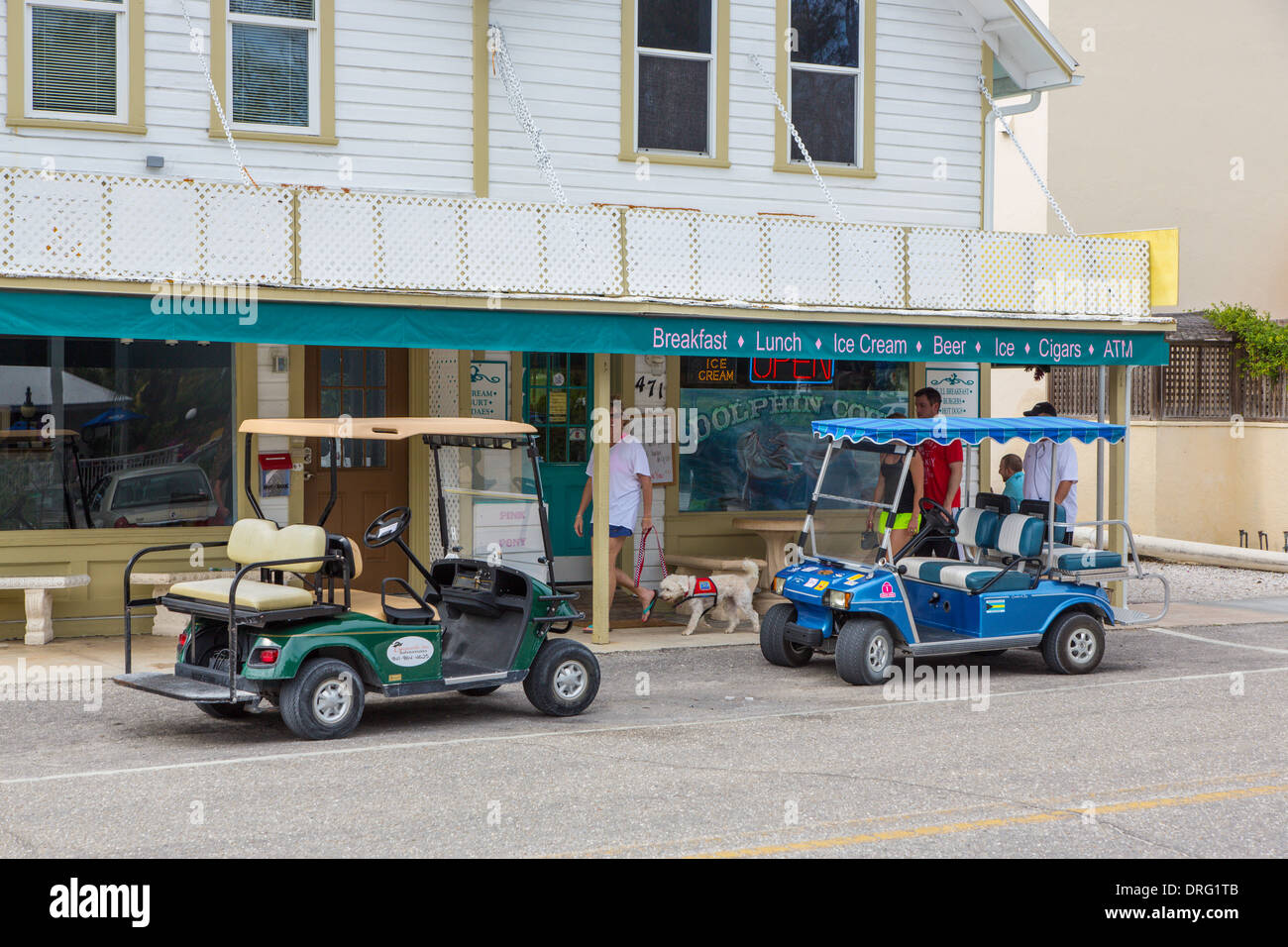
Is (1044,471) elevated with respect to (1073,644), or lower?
elevated

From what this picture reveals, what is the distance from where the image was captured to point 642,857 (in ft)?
19.7

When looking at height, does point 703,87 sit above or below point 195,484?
above

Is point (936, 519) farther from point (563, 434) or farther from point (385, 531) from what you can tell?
point (385, 531)

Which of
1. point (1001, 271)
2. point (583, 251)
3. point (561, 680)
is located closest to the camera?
point (561, 680)

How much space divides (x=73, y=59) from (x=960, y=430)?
8248mm

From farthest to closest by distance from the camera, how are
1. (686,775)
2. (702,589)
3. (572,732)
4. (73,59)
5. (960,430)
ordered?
(702,589) < (73,59) < (960,430) < (572,732) < (686,775)

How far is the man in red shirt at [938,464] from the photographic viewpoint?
12930mm

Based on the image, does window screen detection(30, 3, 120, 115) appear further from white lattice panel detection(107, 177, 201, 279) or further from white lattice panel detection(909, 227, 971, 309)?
white lattice panel detection(909, 227, 971, 309)

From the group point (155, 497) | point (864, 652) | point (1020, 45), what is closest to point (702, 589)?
point (864, 652)

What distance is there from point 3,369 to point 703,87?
289 inches

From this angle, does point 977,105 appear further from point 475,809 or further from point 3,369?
point 475,809

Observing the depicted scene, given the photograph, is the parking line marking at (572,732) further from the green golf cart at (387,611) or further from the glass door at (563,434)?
the glass door at (563,434)

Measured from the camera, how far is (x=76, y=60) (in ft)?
41.2

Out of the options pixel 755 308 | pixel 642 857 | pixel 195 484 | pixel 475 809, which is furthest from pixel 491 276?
pixel 642 857
